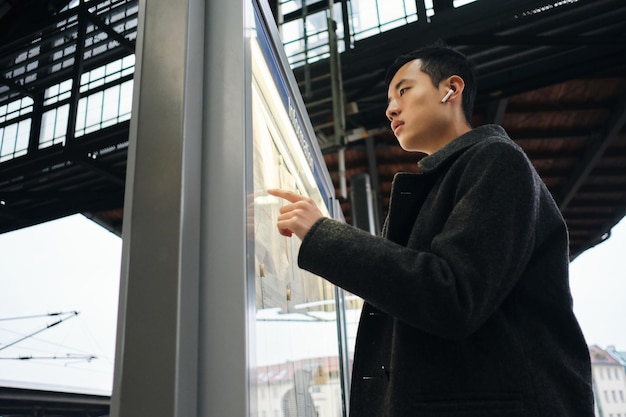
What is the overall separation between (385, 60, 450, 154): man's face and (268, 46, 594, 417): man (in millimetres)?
142

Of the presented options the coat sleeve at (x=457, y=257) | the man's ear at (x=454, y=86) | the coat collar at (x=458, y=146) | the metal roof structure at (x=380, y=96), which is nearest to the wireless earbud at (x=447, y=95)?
the man's ear at (x=454, y=86)

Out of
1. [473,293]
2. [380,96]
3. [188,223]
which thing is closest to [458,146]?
[473,293]

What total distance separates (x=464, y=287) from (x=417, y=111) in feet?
1.58

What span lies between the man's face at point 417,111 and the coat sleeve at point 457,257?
0.89 ft

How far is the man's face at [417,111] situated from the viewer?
3.68 ft

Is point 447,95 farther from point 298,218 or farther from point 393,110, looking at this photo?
point 298,218

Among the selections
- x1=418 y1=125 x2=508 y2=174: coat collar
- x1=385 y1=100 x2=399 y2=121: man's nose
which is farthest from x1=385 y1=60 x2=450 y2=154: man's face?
x1=418 y1=125 x2=508 y2=174: coat collar

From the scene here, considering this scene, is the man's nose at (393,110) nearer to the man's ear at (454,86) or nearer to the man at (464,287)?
the man's ear at (454,86)

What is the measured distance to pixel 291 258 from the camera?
1.36 m

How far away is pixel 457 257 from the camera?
775 millimetres

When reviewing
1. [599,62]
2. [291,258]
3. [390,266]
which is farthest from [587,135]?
[390,266]

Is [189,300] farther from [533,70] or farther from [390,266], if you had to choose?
[533,70]

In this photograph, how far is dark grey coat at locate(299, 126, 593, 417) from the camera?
0.78m

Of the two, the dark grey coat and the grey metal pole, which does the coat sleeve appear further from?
the grey metal pole
